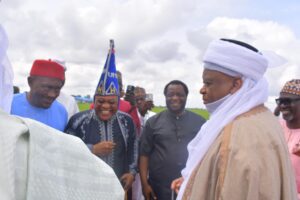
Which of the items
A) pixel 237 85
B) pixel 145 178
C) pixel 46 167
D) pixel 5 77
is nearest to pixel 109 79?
pixel 145 178


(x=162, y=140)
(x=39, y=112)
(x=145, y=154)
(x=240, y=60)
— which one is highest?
(x=240, y=60)

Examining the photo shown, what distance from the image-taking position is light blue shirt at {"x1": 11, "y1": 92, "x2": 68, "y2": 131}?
3.63m

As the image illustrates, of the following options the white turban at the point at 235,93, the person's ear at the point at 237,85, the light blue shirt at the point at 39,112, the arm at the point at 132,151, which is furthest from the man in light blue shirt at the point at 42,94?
the person's ear at the point at 237,85

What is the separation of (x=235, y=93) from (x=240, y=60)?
21cm

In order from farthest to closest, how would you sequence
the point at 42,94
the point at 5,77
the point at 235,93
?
the point at 42,94
the point at 235,93
the point at 5,77

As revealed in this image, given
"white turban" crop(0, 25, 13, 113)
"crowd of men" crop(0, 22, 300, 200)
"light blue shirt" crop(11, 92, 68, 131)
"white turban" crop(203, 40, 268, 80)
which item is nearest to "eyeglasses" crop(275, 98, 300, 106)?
"crowd of men" crop(0, 22, 300, 200)

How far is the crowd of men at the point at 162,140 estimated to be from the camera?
32.9 inches

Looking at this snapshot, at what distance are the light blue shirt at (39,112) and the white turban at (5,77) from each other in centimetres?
253

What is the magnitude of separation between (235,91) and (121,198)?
1684 mm

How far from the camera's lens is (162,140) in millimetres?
4465

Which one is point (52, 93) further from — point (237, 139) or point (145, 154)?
point (237, 139)

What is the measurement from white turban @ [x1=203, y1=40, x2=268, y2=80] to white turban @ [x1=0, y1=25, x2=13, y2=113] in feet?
5.29

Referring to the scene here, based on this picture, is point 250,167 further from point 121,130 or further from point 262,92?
point 121,130

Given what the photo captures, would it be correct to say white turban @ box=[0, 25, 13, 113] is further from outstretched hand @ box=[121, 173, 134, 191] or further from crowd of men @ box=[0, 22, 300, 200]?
outstretched hand @ box=[121, 173, 134, 191]
